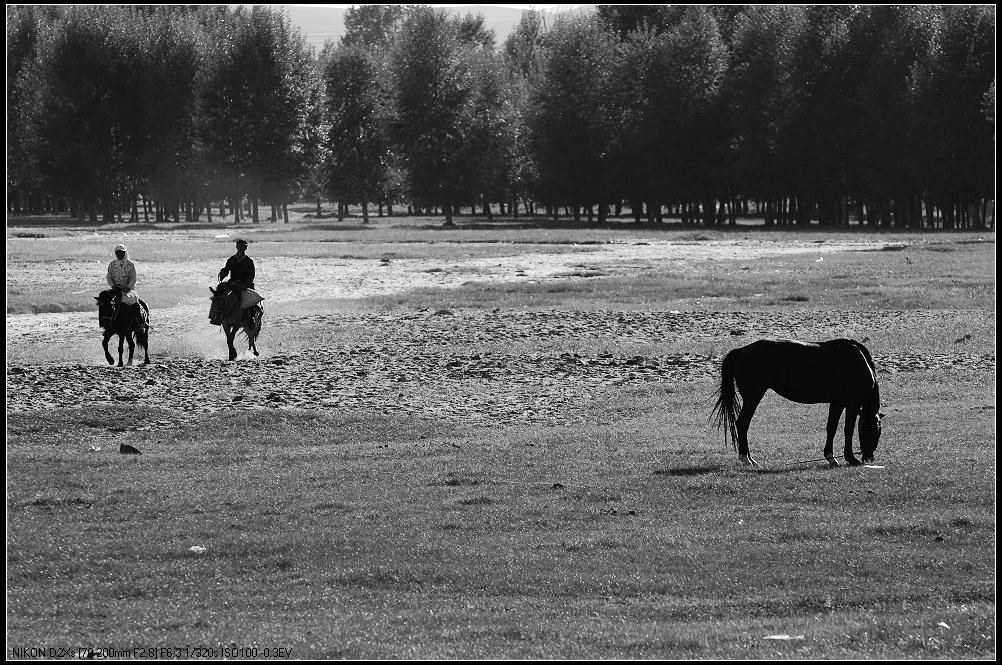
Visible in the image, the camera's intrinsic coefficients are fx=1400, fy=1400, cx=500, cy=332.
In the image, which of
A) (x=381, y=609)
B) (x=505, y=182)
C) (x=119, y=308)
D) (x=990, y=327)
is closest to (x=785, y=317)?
(x=990, y=327)

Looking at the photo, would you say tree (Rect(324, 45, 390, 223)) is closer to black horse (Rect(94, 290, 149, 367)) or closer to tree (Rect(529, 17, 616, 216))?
tree (Rect(529, 17, 616, 216))

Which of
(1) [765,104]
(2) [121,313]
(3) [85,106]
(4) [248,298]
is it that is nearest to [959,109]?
(1) [765,104]

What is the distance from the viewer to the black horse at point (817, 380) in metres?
16.1

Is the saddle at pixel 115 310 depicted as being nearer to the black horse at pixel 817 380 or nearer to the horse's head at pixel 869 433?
the black horse at pixel 817 380

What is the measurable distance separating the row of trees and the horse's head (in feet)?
240

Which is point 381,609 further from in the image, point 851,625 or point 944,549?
point 944,549

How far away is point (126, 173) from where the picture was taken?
348 ft

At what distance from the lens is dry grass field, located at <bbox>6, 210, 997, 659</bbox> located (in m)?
10.1

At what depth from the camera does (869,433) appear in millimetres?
16391

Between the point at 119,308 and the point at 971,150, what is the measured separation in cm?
6942

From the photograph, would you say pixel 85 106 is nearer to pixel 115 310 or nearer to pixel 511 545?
pixel 115 310

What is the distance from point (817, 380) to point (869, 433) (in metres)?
0.91

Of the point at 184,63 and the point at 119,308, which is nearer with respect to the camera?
the point at 119,308

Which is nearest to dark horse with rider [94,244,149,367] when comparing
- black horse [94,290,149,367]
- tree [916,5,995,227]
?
black horse [94,290,149,367]
